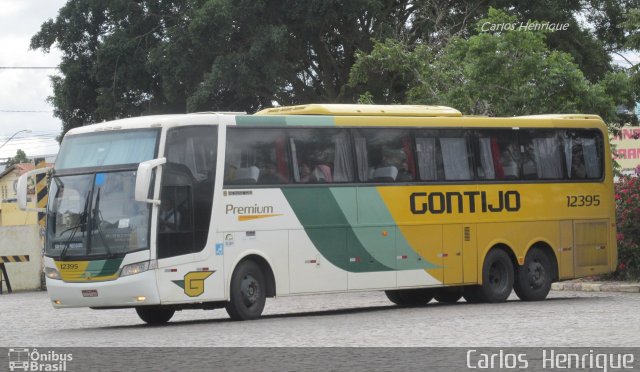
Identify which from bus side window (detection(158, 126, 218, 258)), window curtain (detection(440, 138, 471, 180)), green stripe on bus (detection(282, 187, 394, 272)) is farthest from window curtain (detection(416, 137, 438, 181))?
bus side window (detection(158, 126, 218, 258))

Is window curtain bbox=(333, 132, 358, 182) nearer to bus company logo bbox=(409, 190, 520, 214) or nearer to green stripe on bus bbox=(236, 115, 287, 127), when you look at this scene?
green stripe on bus bbox=(236, 115, 287, 127)

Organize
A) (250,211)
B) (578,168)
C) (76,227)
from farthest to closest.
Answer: (578,168)
(250,211)
(76,227)

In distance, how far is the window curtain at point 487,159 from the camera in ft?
77.0

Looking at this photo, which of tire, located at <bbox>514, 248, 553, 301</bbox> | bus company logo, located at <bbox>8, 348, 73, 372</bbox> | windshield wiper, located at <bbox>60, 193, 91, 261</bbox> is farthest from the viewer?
A: tire, located at <bbox>514, 248, 553, 301</bbox>

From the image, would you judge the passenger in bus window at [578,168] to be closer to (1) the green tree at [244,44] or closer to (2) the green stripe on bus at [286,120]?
(2) the green stripe on bus at [286,120]

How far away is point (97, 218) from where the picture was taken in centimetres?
1942

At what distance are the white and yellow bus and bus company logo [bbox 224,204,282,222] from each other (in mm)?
21

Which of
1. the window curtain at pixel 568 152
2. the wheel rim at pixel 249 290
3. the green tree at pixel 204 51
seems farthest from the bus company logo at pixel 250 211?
the green tree at pixel 204 51

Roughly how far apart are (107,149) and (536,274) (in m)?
8.52

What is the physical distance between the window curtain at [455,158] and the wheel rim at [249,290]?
4.43 m

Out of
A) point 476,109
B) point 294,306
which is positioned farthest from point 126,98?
point 294,306

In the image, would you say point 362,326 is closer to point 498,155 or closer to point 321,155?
point 321,155

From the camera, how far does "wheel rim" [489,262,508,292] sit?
23.6 metres

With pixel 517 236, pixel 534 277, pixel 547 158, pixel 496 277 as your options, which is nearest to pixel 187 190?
pixel 496 277
